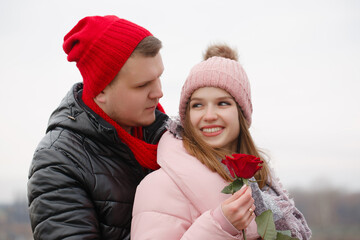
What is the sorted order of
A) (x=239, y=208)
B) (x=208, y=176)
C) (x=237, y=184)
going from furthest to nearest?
1. (x=208, y=176)
2. (x=239, y=208)
3. (x=237, y=184)

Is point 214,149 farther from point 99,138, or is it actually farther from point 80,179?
point 80,179

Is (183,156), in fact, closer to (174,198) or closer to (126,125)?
(174,198)

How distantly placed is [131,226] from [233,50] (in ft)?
5.26

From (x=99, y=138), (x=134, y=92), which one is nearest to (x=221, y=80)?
(x=134, y=92)

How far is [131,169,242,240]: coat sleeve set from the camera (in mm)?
2280

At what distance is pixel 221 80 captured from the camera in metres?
2.90

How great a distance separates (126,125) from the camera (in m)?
3.06

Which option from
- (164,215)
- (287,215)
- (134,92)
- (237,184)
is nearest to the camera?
(237,184)

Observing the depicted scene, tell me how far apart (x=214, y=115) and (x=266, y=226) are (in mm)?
966

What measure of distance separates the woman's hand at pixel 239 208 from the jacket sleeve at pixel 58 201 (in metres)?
0.86

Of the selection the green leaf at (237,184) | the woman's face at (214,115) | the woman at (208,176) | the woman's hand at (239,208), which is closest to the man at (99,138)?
the woman at (208,176)

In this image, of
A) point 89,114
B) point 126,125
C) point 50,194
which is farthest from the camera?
point 126,125

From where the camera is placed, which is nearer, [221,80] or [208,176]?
[208,176]

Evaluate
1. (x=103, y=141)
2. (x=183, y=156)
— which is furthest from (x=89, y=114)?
(x=183, y=156)
